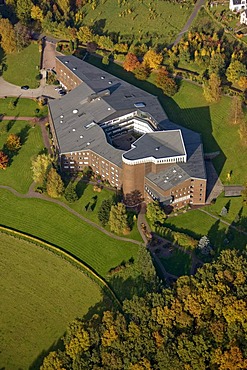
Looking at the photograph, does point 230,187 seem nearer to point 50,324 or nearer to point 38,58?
point 50,324

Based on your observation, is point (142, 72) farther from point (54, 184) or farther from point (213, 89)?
point (54, 184)

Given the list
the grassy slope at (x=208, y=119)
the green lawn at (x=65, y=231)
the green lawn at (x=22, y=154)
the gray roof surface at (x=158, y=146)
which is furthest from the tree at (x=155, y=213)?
the green lawn at (x=22, y=154)

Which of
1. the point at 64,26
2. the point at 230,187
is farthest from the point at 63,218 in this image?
the point at 64,26

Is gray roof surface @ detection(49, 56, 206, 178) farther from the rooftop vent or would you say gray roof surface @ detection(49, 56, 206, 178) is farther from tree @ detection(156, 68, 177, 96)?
tree @ detection(156, 68, 177, 96)

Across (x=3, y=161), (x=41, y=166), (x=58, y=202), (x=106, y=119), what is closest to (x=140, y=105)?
(x=106, y=119)

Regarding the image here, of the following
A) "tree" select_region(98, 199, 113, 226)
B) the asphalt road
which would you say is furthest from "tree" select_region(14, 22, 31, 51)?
"tree" select_region(98, 199, 113, 226)
